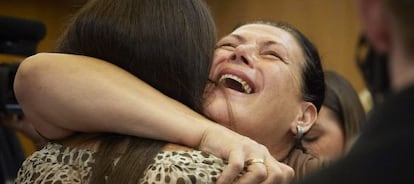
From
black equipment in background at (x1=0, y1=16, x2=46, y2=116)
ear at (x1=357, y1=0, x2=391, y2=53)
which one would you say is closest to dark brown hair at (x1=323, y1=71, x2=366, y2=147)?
black equipment in background at (x1=0, y1=16, x2=46, y2=116)

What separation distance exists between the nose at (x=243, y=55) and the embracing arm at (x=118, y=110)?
0.70 feet

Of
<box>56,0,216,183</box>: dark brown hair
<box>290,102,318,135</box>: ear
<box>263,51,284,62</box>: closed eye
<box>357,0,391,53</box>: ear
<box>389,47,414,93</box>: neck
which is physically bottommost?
<box>290,102,318,135</box>: ear

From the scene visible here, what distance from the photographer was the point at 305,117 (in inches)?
56.2

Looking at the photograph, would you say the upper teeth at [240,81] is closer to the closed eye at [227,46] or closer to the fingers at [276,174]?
the closed eye at [227,46]

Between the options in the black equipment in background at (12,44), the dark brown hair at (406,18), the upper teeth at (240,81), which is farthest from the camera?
the black equipment in background at (12,44)

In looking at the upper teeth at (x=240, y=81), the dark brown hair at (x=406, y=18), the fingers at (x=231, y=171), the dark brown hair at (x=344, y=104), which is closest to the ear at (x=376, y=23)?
the dark brown hair at (x=406, y=18)

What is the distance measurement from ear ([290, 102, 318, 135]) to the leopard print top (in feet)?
1.09

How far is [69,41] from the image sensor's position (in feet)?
4.07

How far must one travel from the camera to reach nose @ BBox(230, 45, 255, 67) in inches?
53.2

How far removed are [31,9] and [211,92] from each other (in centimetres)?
Result: 301

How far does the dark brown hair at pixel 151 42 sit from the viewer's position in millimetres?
1159

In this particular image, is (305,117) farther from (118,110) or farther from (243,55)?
(118,110)

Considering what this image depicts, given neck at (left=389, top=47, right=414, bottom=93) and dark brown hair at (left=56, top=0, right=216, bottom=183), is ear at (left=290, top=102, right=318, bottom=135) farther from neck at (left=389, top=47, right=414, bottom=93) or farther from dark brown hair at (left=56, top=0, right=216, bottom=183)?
neck at (left=389, top=47, right=414, bottom=93)

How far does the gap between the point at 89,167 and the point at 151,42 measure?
19 centimetres
